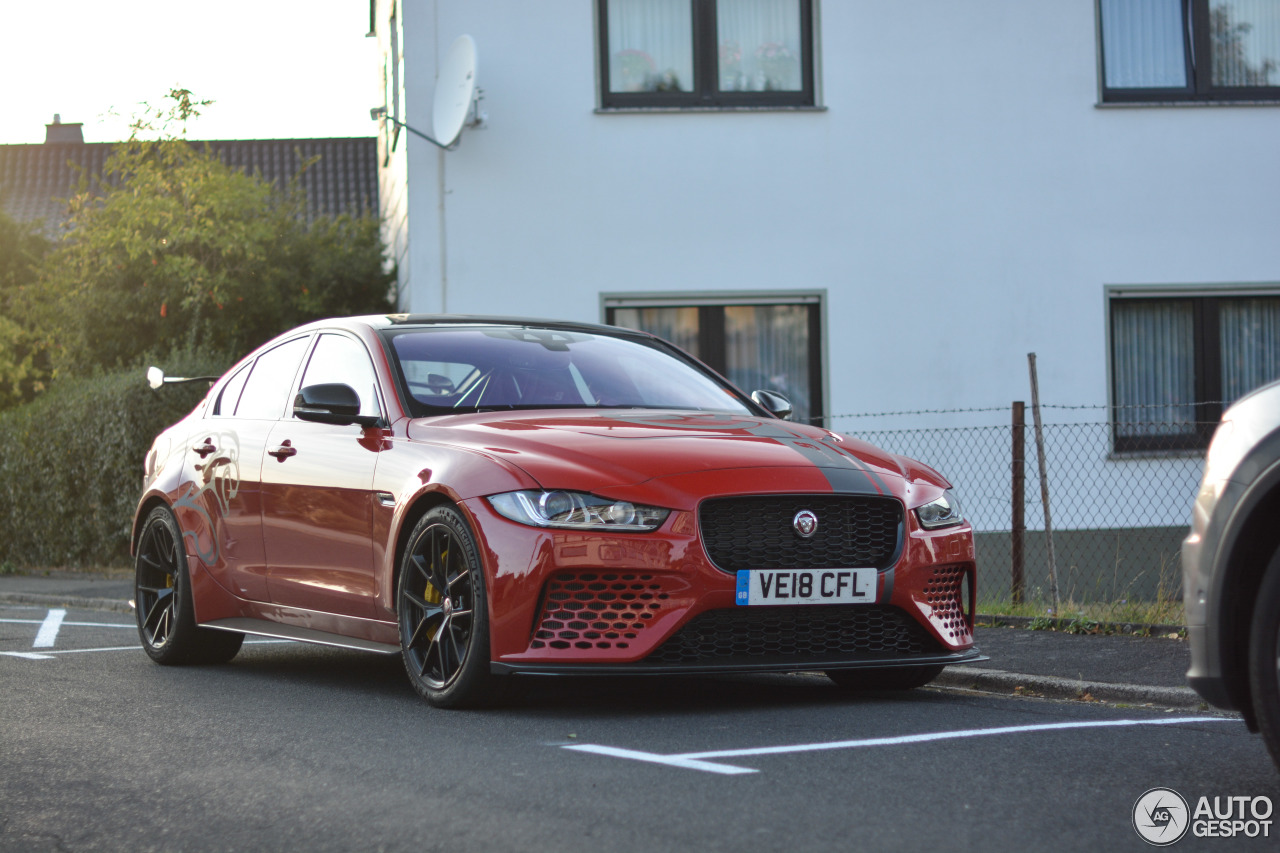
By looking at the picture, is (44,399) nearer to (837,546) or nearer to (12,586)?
(12,586)

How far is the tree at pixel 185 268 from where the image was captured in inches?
636

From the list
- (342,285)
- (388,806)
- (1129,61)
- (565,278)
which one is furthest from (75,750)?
A: (1129,61)

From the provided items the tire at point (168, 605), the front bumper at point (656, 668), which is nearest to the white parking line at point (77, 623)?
the tire at point (168, 605)

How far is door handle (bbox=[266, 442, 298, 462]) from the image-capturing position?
23.5 feet

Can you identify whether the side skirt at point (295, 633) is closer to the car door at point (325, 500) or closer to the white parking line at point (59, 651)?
the car door at point (325, 500)

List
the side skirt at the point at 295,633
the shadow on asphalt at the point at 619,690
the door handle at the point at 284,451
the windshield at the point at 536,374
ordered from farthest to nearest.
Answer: the door handle at the point at 284,451 → the windshield at the point at 536,374 → the side skirt at the point at 295,633 → the shadow on asphalt at the point at 619,690

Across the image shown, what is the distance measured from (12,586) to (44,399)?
229cm

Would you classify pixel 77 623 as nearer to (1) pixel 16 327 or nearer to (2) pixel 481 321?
(2) pixel 481 321

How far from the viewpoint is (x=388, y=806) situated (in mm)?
4293

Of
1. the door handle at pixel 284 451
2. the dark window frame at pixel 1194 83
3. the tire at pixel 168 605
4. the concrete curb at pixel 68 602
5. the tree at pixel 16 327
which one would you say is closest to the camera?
the door handle at pixel 284 451

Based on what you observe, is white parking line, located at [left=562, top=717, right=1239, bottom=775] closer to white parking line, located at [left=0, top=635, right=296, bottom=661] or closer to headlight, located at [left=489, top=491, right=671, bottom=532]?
headlight, located at [left=489, top=491, right=671, bottom=532]

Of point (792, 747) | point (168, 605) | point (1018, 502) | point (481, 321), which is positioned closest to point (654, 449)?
Answer: point (792, 747)

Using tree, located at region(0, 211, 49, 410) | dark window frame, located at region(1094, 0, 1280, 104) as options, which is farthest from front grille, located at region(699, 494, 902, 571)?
tree, located at region(0, 211, 49, 410)

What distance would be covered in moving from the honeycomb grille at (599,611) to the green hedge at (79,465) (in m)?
10.1
